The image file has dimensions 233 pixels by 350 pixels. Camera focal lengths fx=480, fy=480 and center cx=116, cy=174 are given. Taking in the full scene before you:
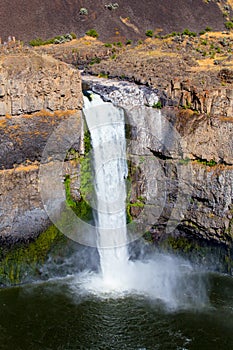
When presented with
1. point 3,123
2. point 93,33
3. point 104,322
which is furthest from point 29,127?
point 93,33

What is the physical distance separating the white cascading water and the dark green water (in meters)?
1.49

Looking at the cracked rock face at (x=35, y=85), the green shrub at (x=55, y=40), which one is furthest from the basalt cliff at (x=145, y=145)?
the green shrub at (x=55, y=40)

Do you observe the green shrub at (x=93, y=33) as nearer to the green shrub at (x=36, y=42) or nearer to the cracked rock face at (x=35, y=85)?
the green shrub at (x=36, y=42)

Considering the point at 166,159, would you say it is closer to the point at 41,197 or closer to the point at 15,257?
the point at 41,197

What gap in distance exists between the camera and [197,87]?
889 inches

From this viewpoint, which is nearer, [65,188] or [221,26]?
[65,188]

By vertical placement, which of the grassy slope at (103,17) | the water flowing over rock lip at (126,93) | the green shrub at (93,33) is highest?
the grassy slope at (103,17)

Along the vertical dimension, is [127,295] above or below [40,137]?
below

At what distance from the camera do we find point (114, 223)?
→ 2303cm

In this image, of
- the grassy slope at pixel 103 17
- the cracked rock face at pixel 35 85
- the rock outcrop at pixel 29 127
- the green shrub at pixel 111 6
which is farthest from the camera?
the green shrub at pixel 111 6

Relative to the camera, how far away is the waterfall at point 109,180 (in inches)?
885

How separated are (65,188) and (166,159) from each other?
4.88m

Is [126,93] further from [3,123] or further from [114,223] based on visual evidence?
[3,123]

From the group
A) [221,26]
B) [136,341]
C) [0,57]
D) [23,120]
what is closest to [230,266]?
[136,341]
